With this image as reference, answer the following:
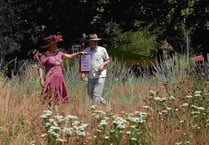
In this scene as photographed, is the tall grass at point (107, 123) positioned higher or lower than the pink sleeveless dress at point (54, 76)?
lower

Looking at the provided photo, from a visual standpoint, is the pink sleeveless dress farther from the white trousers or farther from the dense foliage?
the dense foliage

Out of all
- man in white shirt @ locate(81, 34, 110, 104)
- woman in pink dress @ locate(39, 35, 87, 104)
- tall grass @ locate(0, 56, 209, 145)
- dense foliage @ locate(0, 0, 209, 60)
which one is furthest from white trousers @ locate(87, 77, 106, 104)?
dense foliage @ locate(0, 0, 209, 60)

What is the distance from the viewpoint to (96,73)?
292 inches

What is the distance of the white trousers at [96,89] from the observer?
7.34 meters

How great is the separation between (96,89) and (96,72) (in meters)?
0.33

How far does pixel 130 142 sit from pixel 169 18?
50.5 feet

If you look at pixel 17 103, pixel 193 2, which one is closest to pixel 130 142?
pixel 17 103

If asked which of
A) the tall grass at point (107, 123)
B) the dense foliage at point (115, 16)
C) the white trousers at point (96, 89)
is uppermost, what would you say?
the dense foliage at point (115, 16)

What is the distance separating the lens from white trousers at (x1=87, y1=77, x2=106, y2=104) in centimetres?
734

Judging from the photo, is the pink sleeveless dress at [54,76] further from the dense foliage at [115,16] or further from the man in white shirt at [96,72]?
the dense foliage at [115,16]

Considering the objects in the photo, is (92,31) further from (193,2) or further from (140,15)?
(193,2)

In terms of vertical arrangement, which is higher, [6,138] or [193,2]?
[193,2]

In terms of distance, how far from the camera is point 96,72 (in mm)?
7406

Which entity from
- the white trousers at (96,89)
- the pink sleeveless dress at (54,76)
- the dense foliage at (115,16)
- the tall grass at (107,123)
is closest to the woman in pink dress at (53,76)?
the pink sleeveless dress at (54,76)
